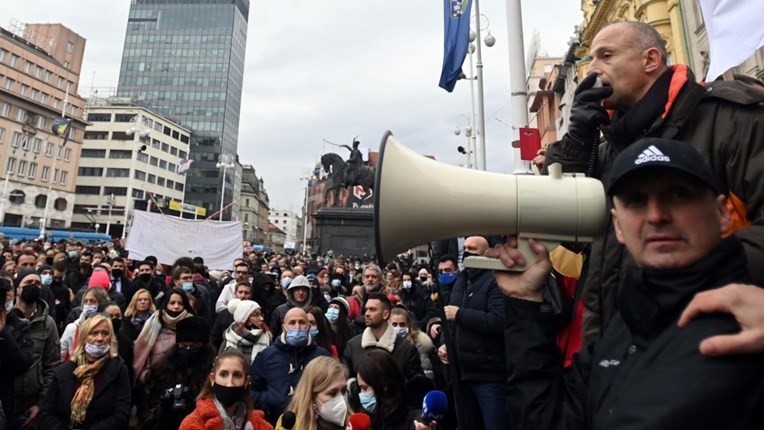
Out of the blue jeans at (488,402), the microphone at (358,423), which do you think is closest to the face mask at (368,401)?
the microphone at (358,423)

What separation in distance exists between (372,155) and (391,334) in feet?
236

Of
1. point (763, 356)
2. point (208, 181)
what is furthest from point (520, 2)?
point (208, 181)

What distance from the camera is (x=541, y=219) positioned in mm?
1442

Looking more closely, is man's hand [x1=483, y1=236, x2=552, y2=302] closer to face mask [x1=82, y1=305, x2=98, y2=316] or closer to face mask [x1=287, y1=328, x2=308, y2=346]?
face mask [x1=287, y1=328, x2=308, y2=346]

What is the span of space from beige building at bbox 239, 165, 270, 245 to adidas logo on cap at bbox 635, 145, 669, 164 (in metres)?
97.8

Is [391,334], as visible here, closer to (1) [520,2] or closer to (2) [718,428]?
(2) [718,428]

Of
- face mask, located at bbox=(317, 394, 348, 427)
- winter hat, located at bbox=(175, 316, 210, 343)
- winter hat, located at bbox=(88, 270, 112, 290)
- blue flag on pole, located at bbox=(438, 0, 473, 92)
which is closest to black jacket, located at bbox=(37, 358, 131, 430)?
winter hat, located at bbox=(175, 316, 210, 343)

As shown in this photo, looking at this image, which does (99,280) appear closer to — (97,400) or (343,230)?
(97,400)

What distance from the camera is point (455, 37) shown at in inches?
354

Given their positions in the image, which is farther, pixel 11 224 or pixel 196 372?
pixel 11 224

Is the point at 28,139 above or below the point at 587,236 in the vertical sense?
above

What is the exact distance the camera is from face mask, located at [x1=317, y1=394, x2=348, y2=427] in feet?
10.7

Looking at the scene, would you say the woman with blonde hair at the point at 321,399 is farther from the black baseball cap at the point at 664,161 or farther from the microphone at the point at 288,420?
the black baseball cap at the point at 664,161

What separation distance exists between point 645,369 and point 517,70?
5.71 metres
